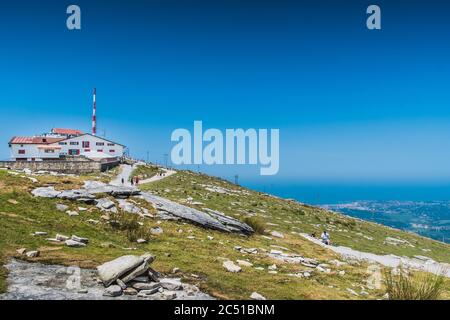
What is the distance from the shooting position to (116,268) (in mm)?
13812

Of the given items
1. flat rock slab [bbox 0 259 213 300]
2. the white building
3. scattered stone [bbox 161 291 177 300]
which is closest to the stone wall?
the white building

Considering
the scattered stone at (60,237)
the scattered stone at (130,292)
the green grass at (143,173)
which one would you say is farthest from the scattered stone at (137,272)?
the green grass at (143,173)

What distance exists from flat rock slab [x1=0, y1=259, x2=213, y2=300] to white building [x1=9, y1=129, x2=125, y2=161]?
78.9 meters

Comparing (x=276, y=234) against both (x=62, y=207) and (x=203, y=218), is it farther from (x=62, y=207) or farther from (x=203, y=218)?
(x=62, y=207)

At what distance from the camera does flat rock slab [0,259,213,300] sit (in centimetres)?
1248

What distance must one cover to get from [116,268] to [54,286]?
2122mm

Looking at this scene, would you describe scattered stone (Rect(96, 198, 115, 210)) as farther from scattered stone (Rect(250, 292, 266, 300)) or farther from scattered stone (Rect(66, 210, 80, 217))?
scattered stone (Rect(250, 292, 266, 300))

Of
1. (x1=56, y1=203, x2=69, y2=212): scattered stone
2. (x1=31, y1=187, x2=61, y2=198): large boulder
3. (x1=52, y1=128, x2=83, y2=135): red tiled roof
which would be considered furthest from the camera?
(x1=52, y1=128, x2=83, y2=135): red tiled roof

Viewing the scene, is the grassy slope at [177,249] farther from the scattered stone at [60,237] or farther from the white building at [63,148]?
the white building at [63,148]

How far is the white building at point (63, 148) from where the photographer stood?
9556 centimetres

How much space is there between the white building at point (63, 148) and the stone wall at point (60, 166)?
1419cm
